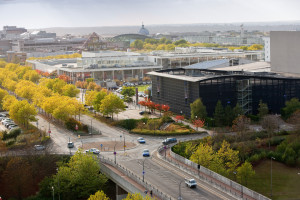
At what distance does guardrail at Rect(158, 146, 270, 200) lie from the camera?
37.5 meters

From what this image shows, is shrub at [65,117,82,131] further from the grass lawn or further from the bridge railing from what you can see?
the grass lawn

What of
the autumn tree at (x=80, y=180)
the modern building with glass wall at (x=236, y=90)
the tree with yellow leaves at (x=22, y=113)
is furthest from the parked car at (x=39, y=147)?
the modern building with glass wall at (x=236, y=90)

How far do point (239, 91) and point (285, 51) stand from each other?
14734 millimetres

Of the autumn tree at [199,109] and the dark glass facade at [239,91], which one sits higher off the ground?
the dark glass facade at [239,91]

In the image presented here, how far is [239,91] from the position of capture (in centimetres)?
6612

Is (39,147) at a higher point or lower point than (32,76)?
lower

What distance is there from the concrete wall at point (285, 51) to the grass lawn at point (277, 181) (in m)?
30.3

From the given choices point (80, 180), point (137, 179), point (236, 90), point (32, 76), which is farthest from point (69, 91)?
point (137, 179)

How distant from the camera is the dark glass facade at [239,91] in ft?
214

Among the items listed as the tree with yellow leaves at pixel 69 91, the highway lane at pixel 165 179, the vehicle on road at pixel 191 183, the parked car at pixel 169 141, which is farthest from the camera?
the tree with yellow leaves at pixel 69 91

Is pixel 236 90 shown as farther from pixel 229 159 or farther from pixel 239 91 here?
pixel 229 159

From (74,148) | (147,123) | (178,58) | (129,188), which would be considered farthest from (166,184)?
(178,58)

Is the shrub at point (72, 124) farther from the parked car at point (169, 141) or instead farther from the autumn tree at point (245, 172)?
the autumn tree at point (245, 172)

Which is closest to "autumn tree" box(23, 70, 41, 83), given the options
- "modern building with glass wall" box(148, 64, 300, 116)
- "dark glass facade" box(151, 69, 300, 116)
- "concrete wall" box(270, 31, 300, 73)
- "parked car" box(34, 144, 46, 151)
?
"modern building with glass wall" box(148, 64, 300, 116)
